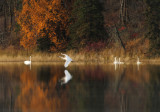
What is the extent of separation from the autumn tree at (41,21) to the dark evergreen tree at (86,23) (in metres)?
1.45

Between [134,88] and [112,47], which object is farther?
[112,47]

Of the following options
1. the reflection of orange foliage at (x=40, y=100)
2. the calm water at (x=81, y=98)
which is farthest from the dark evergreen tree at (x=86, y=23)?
the reflection of orange foliage at (x=40, y=100)

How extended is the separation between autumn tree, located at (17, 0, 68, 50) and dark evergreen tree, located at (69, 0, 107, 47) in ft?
4.75

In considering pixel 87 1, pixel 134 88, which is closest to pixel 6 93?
pixel 134 88

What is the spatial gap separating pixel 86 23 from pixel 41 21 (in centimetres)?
457

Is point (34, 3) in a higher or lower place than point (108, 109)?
higher

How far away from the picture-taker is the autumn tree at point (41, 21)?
39.0 metres

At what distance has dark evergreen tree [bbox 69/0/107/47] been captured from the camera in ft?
127

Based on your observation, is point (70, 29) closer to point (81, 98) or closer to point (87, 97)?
point (87, 97)

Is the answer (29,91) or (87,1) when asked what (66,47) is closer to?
(87,1)

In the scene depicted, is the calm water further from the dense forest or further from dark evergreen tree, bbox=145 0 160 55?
the dense forest

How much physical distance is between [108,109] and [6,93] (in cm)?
493

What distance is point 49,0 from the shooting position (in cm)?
3959

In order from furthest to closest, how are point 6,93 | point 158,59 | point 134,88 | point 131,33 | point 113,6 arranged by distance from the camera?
point 113,6
point 131,33
point 158,59
point 134,88
point 6,93
